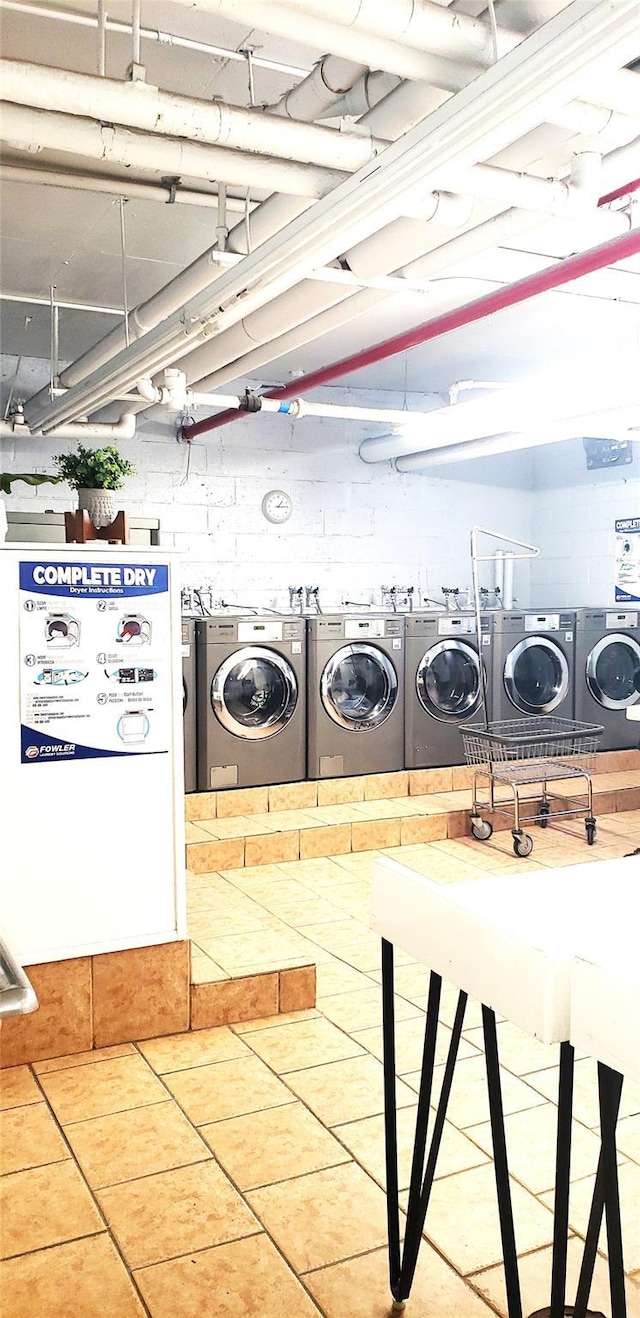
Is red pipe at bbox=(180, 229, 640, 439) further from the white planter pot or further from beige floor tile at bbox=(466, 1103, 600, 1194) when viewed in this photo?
beige floor tile at bbox=(466, 1103, 600, 1194)

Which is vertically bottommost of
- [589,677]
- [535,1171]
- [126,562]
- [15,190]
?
[535,1171]

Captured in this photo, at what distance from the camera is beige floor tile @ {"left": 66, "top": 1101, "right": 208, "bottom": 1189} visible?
250 centimetres

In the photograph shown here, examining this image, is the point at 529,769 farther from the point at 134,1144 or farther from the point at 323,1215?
the point at 323,1215

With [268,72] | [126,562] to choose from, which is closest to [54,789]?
[126,562]

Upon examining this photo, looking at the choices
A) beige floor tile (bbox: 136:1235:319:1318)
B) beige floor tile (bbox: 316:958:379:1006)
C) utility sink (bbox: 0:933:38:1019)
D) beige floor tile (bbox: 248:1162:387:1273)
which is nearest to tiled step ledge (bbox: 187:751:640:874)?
beige floor tile (bbox: 316:958:379:1006)

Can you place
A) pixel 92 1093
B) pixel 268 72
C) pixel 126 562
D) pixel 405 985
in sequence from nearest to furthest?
1. pixel 92 1093
2. pixel 126 562
3. pixel 268 72
4. pixel 405 985

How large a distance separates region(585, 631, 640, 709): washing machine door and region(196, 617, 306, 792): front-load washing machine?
7.69 feet

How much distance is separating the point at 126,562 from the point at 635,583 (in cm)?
571

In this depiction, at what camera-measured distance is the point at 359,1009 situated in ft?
11.4

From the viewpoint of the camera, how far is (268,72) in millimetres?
3357

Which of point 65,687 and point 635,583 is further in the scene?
point 635,583

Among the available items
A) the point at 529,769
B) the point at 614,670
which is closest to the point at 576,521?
the point at 614,670

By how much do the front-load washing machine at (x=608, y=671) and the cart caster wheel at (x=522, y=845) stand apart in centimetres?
188

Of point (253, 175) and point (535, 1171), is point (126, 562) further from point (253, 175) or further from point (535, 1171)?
point (535, 1171)
